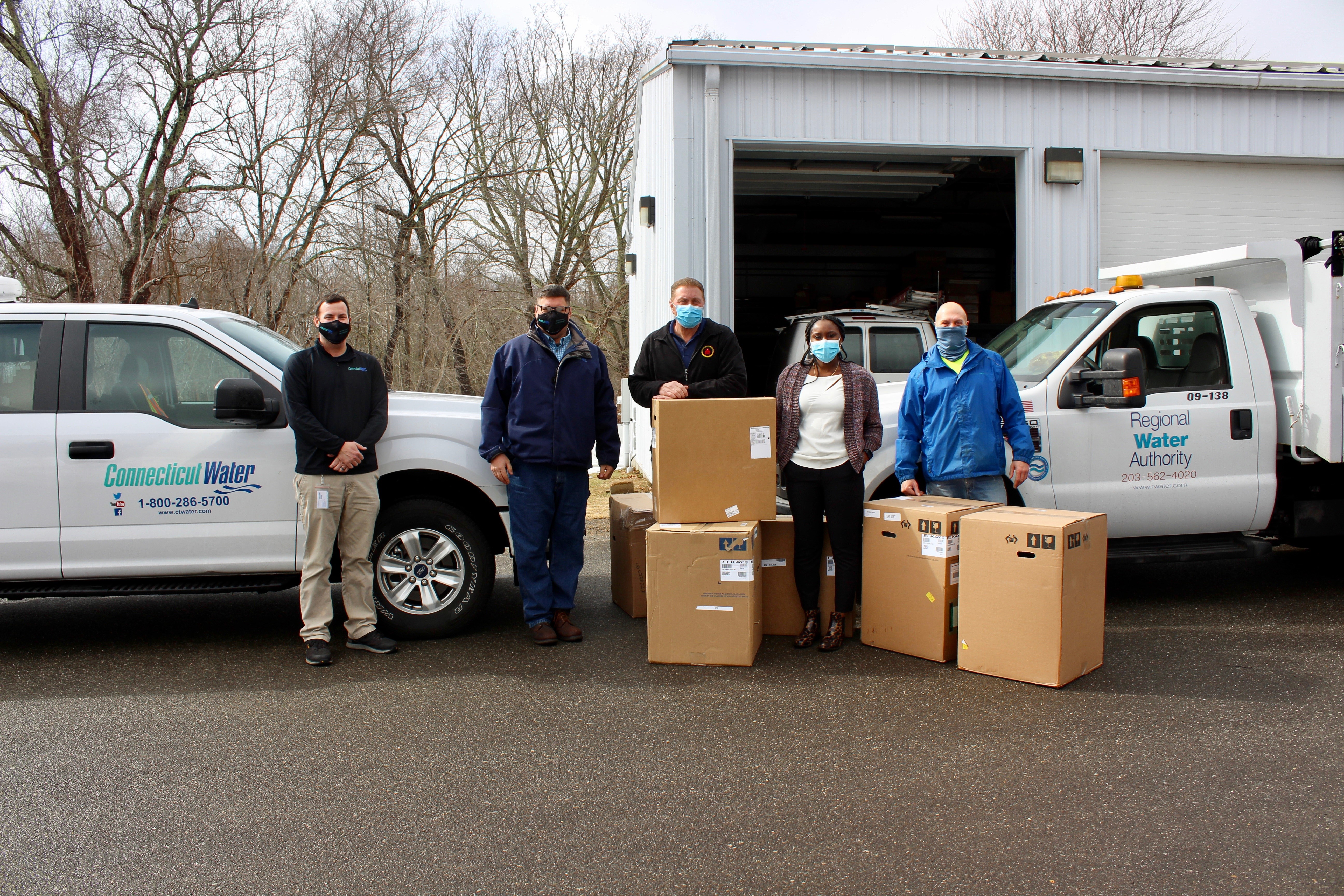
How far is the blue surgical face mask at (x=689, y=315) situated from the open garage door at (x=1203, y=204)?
229 inches

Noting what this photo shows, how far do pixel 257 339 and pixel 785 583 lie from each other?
334 cm

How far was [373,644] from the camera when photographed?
501 centimetres

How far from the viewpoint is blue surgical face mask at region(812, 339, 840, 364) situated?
487 centimetres

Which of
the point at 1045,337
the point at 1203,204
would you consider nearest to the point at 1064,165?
the point at 1203,204

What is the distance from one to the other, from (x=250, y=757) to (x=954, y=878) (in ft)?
8.88

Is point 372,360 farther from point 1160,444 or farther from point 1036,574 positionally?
point 1160,444

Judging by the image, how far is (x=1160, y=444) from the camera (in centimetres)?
560

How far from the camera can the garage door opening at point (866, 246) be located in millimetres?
12109

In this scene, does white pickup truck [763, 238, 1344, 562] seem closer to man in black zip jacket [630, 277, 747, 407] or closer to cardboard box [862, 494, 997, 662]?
cardboard box [862, 494, 997, 662]

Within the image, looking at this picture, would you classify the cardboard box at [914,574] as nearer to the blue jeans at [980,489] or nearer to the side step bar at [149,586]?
the blue jeans at [980,489]

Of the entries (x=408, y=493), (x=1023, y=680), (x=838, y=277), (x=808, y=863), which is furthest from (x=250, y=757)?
(x=838, y=277)

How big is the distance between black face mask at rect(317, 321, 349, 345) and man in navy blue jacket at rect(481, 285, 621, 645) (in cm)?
80

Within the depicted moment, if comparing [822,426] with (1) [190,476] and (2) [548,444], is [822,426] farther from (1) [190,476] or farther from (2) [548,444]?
(1) [190,476]

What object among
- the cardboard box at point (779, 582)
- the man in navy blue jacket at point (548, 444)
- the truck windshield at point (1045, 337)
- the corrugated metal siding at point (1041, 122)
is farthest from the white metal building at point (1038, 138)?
the cardboard box at point (779, 582)
